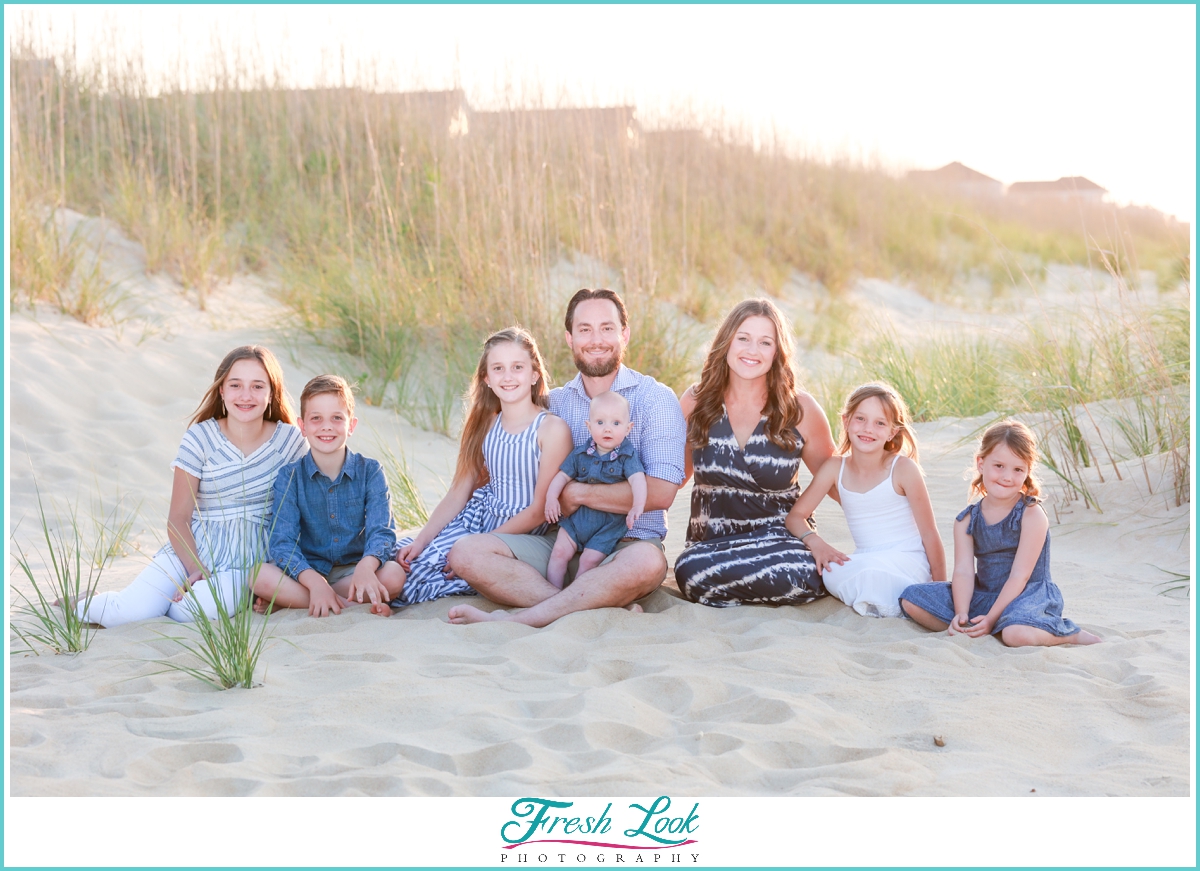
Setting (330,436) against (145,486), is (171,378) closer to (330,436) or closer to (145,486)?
(145,486)

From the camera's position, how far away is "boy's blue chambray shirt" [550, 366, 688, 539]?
12.5ft

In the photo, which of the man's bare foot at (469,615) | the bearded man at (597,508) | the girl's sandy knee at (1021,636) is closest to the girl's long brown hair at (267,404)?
the bearded man at (597,508)

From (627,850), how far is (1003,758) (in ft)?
3.17

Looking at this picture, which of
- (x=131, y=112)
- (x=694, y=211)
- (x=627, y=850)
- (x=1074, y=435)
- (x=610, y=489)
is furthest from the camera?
(x=694, y=211)

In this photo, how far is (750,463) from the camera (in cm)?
384

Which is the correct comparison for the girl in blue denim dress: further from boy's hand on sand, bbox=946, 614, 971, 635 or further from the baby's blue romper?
the baby's blue romper

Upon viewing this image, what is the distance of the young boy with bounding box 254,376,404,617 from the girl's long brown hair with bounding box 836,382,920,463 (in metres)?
1.73

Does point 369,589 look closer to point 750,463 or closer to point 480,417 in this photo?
point 480,417

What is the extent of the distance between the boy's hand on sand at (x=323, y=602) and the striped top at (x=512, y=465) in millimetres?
662

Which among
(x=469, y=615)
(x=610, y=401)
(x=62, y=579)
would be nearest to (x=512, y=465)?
(x=610, y=401)

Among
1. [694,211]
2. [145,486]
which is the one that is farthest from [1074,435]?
[694,211]

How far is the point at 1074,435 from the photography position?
202 inches

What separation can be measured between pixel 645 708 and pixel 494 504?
1.37 metres

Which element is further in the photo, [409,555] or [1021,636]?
[409,555]
